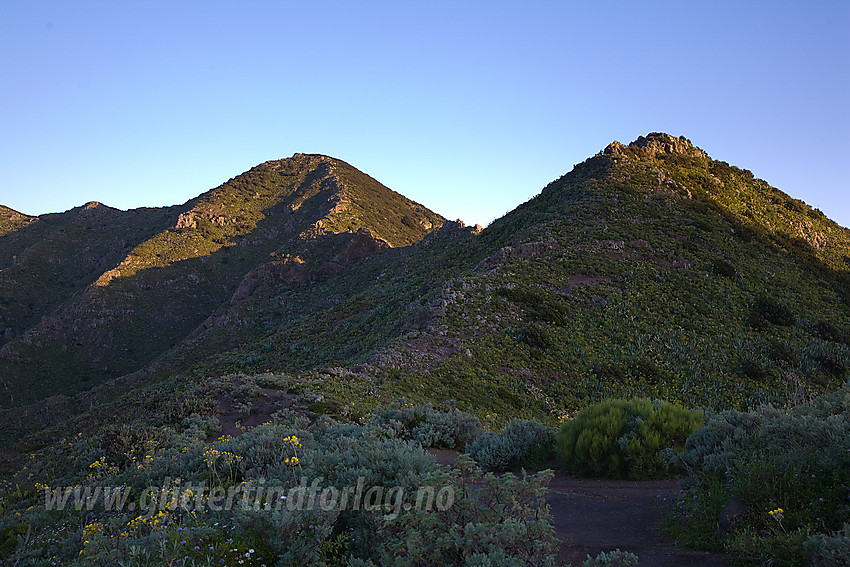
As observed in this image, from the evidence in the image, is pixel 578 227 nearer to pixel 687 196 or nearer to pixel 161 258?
pixel 687 196

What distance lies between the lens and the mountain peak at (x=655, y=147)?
46219mm

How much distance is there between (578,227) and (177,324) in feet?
152

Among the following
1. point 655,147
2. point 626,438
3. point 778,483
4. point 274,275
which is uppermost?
point 655,147

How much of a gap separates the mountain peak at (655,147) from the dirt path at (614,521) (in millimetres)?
42535

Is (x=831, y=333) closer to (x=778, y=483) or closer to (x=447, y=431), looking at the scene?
(x=447, y=431)

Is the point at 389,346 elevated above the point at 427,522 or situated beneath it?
elevated above

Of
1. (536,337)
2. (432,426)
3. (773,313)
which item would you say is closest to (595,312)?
(536,337)

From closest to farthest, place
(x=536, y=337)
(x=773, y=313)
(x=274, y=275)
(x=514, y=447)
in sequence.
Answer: (x=514, y=447) < (x=536, y=337) < (x=773, y=313) < (x=274, y=275)

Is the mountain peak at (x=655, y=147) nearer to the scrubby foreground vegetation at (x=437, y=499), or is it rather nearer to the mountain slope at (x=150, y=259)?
the mountain slope at (x=150, y=259)

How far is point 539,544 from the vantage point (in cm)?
380

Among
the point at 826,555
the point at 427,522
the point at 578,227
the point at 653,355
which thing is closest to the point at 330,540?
the point at 427,522

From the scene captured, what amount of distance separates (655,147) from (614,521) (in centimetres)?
5100

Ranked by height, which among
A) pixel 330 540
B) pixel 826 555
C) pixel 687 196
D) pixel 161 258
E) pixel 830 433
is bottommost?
pixel 330 540

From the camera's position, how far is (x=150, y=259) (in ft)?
208
